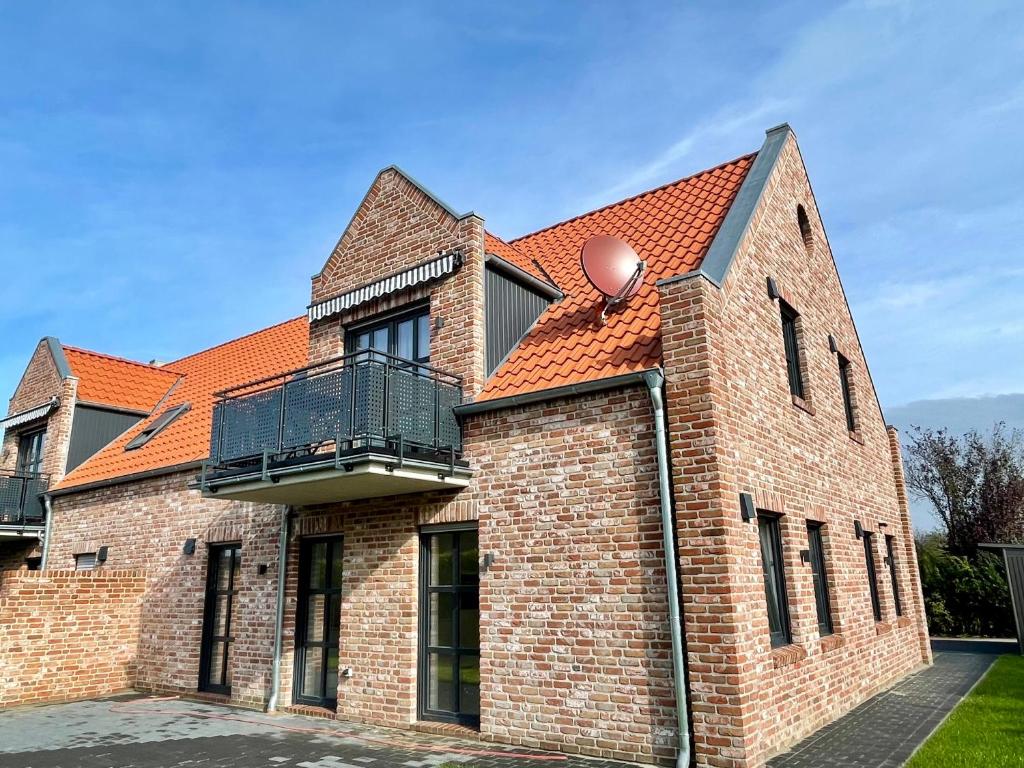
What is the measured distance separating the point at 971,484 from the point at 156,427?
94.2ft

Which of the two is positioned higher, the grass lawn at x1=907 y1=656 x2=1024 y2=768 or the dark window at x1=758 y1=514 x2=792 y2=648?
the dark window at x1=758 y1=514 x2=792 y2=648

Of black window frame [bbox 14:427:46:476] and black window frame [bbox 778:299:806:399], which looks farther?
black window frame [bbox 14:427:46:476]

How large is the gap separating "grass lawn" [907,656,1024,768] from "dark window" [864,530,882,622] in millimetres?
1672

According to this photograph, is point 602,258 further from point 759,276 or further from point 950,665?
point 950,665

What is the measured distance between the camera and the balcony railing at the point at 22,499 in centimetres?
1512

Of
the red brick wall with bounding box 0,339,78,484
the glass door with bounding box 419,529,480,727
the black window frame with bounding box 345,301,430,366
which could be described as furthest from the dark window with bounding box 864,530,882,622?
the red brick wall with bounding box 0,339,78,484

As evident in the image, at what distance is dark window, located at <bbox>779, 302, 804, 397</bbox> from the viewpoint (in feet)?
33.2

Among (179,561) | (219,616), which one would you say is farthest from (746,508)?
(179,561)

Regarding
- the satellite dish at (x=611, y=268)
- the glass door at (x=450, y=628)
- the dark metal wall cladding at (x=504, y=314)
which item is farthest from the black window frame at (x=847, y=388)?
the glass door at (x=450, y=628)

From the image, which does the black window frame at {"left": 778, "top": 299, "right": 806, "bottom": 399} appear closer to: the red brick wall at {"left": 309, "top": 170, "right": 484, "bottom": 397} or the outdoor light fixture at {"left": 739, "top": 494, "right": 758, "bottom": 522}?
the outdoor light fixture at {"left": 739, "top": 494, "right": 758, "bottom": 522}

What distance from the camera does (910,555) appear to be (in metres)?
14.1

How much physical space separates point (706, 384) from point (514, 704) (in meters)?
3.97

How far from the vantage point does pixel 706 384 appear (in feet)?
22.4

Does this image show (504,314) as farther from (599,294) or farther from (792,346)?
(792,346)
